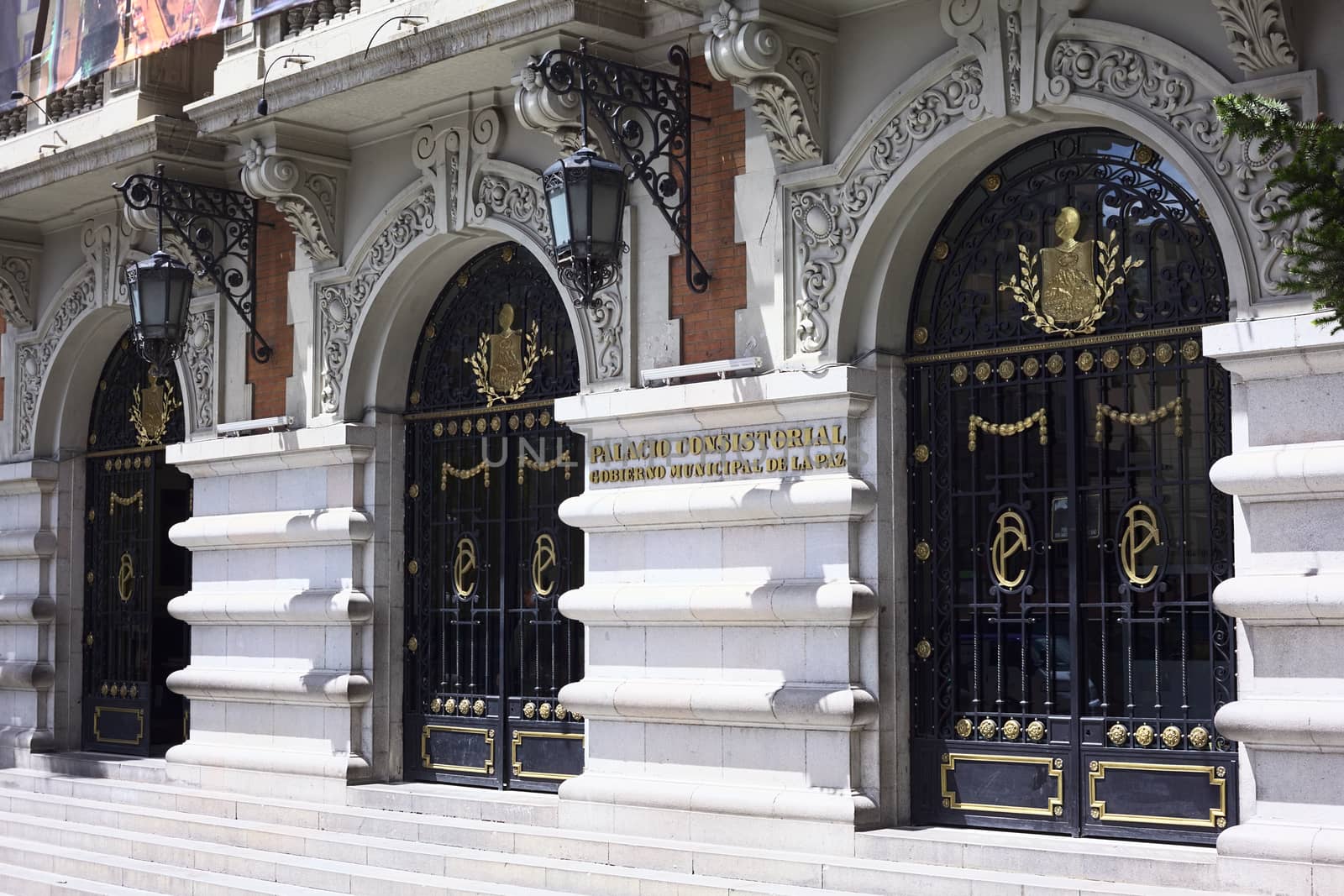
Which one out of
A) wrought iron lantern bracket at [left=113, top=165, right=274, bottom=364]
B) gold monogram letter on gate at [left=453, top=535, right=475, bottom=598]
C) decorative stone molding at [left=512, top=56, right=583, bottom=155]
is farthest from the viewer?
wrought iron lantern bracket at [left=113, top=165, right=274, bottom=364]

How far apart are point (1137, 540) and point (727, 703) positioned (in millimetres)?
2676

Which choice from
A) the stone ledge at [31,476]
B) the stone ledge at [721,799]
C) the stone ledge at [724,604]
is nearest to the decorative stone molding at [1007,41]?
the stone ledge at [724,604]

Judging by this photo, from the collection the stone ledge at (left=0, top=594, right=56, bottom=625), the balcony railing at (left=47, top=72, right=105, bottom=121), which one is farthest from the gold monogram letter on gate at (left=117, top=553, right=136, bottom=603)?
the balcony railing at (left=47, top=72, right=105, bottom=121)

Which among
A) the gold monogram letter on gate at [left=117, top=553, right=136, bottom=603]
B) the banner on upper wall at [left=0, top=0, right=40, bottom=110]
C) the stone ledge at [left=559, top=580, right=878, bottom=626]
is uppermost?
the banner on upper wall at [left=0, top=0, right=40, bottom=110]

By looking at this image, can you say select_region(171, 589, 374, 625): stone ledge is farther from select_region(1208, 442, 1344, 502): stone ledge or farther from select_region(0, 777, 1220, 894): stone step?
select_region(1208, 442, 1344, 502): stone ledge

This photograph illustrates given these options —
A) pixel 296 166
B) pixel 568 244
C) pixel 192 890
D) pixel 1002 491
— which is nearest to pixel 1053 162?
pixel 1002 491

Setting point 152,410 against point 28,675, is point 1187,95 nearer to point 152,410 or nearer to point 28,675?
point 152,410

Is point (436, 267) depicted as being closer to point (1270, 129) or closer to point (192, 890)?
point (192, 890)

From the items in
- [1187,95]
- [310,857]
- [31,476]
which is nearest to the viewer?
[1187,95]

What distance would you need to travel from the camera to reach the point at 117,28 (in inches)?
597

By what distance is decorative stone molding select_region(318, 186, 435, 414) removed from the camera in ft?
45.5

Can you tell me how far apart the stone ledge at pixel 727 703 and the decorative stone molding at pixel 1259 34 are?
414 centimetres

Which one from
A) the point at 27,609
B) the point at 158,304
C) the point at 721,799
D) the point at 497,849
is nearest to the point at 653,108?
the point at 721,799

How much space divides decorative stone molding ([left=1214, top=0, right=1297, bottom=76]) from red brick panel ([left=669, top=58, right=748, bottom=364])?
11.4ft
